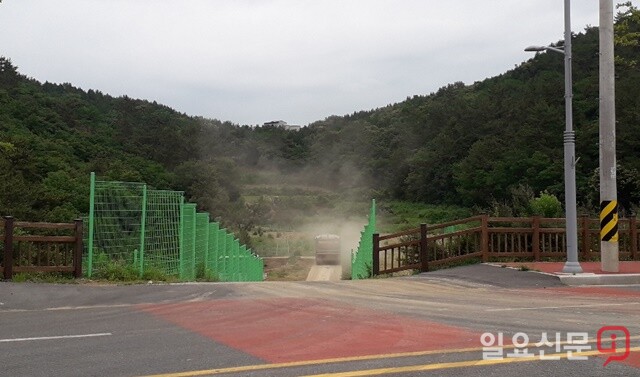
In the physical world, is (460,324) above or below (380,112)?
below

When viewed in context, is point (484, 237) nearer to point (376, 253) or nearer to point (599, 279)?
point (376, 253)

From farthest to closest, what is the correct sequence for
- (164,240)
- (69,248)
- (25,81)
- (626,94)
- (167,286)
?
(25,81) → (626,94) → (164,240) → (69,248) → (167,286)

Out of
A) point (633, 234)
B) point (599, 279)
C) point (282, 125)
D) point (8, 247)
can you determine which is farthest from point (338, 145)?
point (8, 247)

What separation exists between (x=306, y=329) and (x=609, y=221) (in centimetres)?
1123

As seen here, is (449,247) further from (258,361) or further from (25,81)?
(25,81)

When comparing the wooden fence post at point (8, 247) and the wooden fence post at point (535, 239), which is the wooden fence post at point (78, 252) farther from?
the wooden fence post at point (535, 239)

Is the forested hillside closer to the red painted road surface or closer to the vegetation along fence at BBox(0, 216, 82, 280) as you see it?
the vegetation along fence at BBox(0, 216, 82, 280)

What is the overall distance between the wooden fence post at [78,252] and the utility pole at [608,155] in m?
13.0

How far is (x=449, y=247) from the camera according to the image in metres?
19.3

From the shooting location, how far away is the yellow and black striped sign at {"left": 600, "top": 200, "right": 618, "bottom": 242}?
52.9ft

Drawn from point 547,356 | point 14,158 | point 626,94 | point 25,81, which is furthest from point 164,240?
point 25,81

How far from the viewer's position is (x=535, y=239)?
62.4ft

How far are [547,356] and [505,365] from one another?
64cm

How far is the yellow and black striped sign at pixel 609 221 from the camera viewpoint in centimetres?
1612
